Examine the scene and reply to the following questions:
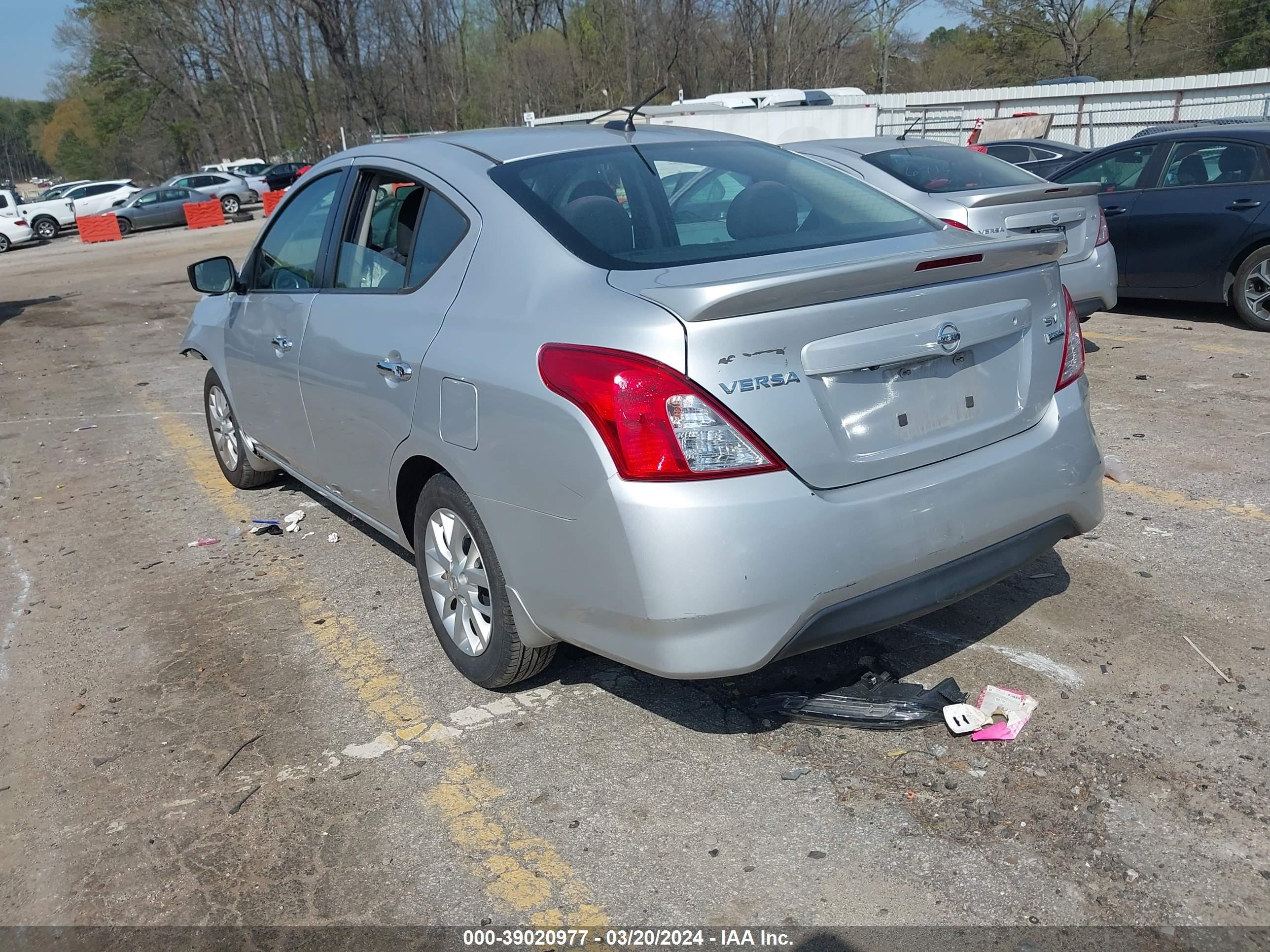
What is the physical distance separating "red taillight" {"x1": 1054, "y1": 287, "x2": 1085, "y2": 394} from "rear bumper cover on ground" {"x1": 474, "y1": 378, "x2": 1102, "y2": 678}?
0.26 m

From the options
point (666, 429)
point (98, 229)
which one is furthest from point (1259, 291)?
point (98, 229)

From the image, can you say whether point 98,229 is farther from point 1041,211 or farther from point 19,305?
point 1041,211

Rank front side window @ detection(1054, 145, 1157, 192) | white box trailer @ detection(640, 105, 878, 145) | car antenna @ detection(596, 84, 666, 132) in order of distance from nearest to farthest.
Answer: car antenna @ detection(596, 84, 666, 132) → front side window @ detection(1054, 145, 1157, 192) → white box trailer @ detection(640, 105, 878, 145)

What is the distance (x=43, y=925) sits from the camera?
266 centimetres

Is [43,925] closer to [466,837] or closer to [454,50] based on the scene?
[466,837]

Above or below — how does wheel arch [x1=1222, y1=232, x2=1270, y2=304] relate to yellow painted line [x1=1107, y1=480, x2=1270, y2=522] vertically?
above

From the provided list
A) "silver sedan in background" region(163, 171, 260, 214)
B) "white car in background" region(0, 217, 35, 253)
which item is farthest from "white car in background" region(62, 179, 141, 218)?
"white car in background" region(0, 217, 35, 253)

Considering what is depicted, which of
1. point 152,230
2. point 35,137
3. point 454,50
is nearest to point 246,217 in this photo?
point 152,230

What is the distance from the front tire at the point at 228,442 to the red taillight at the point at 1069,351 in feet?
14.1

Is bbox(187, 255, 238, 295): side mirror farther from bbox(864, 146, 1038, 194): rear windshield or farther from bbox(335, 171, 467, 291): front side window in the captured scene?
bbox(864, 146, 1038, 194): rear windshield

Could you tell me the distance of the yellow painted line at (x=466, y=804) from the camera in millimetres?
2582

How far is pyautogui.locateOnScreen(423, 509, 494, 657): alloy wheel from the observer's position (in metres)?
3.38

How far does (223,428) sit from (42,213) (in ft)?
113

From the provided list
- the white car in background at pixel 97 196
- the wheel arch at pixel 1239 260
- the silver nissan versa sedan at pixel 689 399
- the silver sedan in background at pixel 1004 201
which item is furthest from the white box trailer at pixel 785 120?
the white car in background at pixel 97 196
